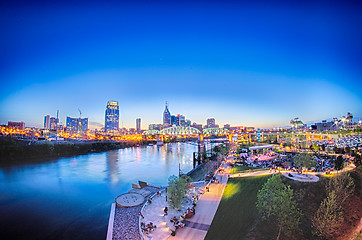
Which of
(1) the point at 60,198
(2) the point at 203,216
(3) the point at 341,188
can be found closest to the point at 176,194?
(2) the point at 203,216

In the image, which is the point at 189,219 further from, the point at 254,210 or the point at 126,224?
the point at 126,224

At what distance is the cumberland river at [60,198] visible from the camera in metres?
17.8

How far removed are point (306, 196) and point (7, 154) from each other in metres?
70.6

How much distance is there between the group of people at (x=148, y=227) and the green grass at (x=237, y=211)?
3930mm

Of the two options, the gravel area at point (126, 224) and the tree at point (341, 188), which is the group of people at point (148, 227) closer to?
the gravel area at point (126, 224)

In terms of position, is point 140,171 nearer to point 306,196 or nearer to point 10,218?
point 10,218

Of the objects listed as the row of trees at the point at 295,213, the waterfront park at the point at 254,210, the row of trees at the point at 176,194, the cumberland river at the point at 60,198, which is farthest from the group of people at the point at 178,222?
the cumberland river at the point at 60,198

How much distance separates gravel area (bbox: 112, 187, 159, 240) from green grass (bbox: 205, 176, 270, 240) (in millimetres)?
5602

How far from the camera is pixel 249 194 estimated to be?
15477mm

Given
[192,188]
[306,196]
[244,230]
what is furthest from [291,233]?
[192,188]

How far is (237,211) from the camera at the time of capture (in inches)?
549

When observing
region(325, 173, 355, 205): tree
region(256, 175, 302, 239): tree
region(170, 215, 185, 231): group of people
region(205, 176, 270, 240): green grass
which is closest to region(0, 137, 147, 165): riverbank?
region(170, 215, 185, 231): group of people

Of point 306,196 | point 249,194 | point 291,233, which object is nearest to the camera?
point 291,233

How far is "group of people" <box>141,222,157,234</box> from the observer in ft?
42.1
